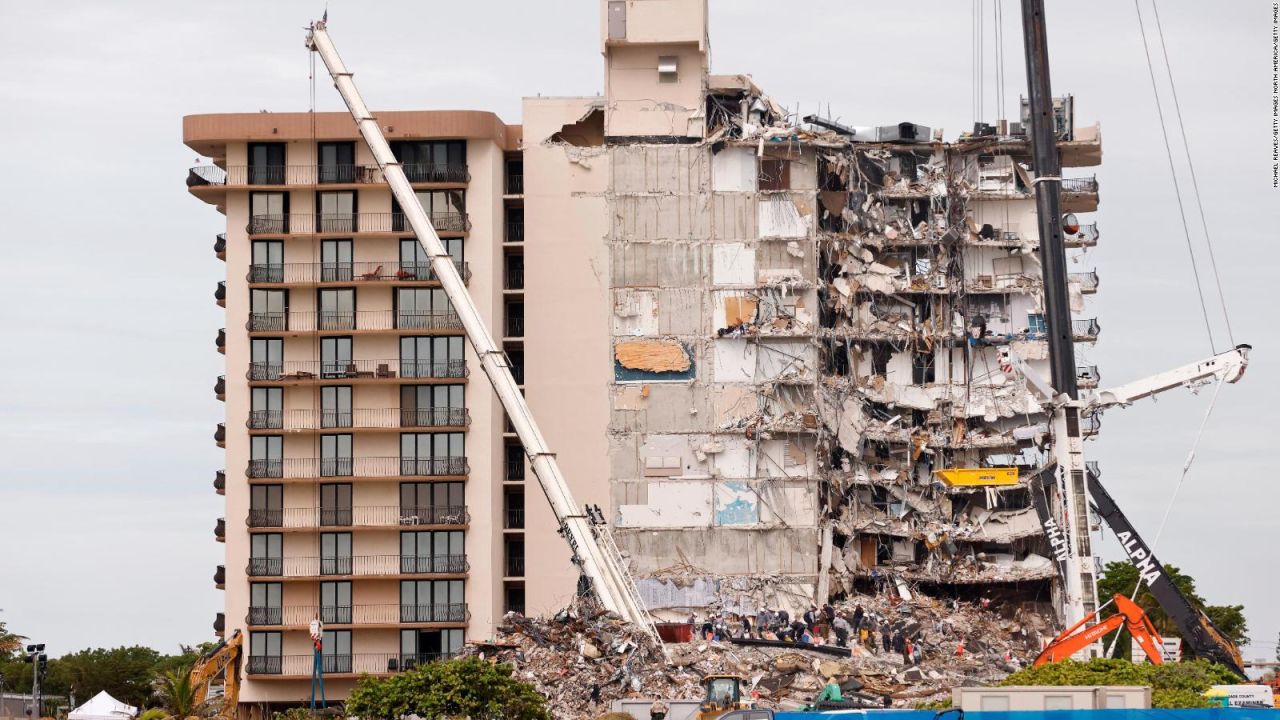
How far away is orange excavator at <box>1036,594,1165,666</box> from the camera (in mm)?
84062

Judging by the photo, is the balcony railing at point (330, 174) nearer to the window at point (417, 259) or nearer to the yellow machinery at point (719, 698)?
the window at point (417, 259)

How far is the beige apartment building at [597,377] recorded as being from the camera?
339 feet

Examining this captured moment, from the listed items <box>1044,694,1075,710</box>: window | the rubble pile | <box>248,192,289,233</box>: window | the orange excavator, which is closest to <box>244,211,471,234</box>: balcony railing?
<box>248,192,289,233</box>: window

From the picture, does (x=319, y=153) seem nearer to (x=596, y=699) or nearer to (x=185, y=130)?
(x=185, y=130)

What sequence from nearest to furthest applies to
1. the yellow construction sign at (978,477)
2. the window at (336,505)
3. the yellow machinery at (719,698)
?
1. the yellow machinery at (719,698)
2. the window at (336,505)
3. the yellow construction sign at (978,477)

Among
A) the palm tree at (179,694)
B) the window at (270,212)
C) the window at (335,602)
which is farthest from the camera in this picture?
the window at (270,212)

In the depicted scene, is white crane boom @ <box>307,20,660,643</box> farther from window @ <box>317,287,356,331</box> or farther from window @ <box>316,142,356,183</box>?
window @ <box>317,287,356,331</box>

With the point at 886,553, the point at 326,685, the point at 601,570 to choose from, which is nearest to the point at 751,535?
the point at 886,553

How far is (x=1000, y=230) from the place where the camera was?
10969cm

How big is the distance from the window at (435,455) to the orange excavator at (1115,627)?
1195 inches

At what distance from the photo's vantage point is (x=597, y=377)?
106 metres

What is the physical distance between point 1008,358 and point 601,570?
26598mm

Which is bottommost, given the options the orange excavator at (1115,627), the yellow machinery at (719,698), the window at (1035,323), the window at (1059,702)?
the window at (1059,702)

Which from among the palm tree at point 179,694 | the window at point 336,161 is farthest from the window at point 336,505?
the palm tree at point 179,694
